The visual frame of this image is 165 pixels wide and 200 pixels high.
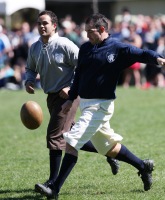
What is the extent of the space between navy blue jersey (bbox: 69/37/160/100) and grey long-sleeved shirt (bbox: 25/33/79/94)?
0.41 metres

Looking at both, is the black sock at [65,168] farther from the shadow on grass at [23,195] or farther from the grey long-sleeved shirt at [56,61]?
the grey long-sleeved shirt at [56,61]

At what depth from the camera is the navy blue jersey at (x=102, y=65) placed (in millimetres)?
6432

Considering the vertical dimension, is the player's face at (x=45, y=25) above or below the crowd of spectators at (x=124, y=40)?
above

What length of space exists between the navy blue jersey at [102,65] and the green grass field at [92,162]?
42.2 inches

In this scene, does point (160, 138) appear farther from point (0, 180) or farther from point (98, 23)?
point (98, 23)

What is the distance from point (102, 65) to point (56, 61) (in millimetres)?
697

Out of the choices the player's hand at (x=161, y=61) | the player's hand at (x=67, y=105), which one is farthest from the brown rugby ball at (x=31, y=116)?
the player's hand at (x=161, y=61)

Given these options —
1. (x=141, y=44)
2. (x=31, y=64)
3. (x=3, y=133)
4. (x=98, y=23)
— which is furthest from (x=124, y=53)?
(x=141, y=44)

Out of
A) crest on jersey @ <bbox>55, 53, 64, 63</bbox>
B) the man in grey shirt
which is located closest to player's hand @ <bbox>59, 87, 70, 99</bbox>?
the man in grey shirt

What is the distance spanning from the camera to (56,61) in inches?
274

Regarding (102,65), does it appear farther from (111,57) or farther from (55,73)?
(55,73)

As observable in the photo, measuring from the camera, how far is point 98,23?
6434mm

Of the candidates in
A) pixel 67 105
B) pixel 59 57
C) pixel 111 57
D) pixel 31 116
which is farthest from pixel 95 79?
pixel 31 116

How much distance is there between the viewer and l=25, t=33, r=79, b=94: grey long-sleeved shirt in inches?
274
